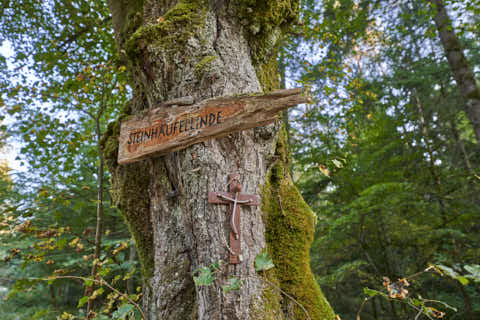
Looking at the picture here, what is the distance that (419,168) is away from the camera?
6.52m

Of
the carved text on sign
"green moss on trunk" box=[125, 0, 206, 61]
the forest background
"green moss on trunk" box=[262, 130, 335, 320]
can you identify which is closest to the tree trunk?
the forest background

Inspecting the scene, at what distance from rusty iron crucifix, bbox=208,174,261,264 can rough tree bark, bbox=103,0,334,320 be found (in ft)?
0.15

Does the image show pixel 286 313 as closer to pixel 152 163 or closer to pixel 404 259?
pixel 152 163

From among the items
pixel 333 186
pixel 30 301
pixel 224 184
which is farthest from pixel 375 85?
pixel 30 301

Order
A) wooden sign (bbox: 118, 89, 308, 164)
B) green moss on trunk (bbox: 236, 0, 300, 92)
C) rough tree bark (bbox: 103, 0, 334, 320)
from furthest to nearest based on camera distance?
green moss on trunk (bbox: 236, 0, 300, 92) → rough tree bark (bbox: 103, 0, 334, 320) → wooden sign (bbox: 118, 89, 308, 164)

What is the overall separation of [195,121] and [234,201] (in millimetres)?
616

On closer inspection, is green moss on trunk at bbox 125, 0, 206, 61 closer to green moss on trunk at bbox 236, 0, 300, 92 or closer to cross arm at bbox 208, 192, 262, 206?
green moss on trunk at bbox 236, 0, 300, 92

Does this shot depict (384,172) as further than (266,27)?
Yes

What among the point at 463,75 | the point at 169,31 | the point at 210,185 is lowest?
the point at 210,185

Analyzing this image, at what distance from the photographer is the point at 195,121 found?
1.92 metres

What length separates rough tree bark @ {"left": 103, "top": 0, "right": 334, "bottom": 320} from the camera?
1.81 metres

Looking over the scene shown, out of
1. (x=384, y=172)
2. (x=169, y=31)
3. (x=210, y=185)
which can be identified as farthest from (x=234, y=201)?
(x=384, y=172)

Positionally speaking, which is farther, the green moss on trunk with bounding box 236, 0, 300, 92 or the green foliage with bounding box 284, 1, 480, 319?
the green foliage with bounding box 284, 1, 480, 319

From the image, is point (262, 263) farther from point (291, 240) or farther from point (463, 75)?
point (463, 75)
